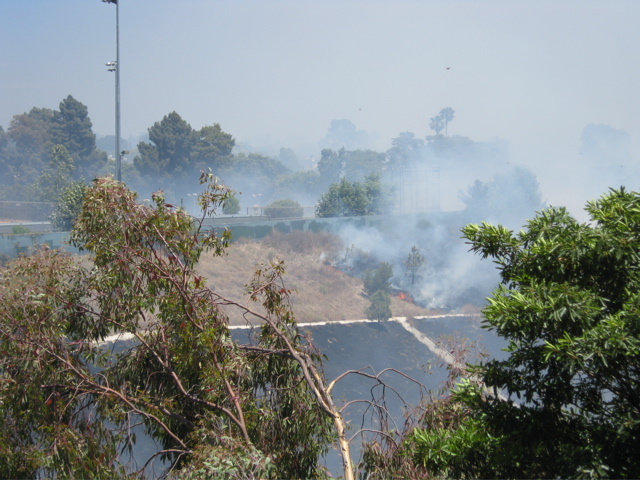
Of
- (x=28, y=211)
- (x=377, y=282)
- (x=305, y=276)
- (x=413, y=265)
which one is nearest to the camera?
(x=377, y=282)

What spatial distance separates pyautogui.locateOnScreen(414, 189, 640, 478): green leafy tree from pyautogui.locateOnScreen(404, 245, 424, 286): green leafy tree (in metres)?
29.2

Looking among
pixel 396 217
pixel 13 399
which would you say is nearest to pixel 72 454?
pixel 13 399

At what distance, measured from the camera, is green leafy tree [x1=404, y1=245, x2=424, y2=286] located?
32969mm

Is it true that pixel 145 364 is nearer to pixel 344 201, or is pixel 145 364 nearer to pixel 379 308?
pixel 379 308

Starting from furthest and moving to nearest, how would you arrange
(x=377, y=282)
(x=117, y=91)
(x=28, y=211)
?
(x=28, y=211) < (x=377, y=282) < (x=117, y=91)

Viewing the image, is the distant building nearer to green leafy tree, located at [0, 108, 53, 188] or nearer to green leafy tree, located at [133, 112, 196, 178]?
green leafy tree, located at [133, 112, 196, 178]

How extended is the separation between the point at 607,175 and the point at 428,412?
5566cm

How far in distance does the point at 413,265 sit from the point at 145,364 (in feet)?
92.3

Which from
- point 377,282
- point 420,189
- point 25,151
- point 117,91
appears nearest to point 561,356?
point 117,91

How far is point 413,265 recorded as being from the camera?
32875mm

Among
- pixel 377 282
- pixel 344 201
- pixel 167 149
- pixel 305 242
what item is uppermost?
pixel 167 149

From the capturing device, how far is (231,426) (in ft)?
16.3

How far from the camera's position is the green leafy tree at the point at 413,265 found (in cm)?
3297

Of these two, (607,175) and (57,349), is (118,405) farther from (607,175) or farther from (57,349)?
(607,175)
